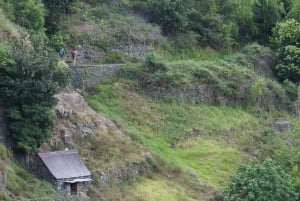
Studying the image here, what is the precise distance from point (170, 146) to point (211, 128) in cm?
391

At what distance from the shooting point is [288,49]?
60.5m

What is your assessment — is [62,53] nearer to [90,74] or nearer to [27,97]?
[90,74]

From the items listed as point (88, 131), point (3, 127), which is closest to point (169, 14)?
point (88, 131)

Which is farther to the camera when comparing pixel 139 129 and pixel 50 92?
pixel 139 129

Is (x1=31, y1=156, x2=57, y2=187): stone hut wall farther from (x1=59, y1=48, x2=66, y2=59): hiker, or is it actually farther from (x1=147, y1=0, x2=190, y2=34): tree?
(x1=147, y1=0, x2=190, y2=34): tree

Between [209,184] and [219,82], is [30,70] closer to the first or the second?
[209,184]

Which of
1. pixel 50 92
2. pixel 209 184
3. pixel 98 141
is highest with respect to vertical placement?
pixel 50 92

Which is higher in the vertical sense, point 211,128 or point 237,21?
point 237,21

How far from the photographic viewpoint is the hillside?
38.1m

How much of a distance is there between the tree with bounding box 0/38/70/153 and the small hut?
32.7 inches

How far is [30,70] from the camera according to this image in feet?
125

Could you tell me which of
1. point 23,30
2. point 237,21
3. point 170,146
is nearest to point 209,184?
point 170,146

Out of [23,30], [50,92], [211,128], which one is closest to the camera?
[50,92]

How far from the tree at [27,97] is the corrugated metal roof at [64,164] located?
829 mm
